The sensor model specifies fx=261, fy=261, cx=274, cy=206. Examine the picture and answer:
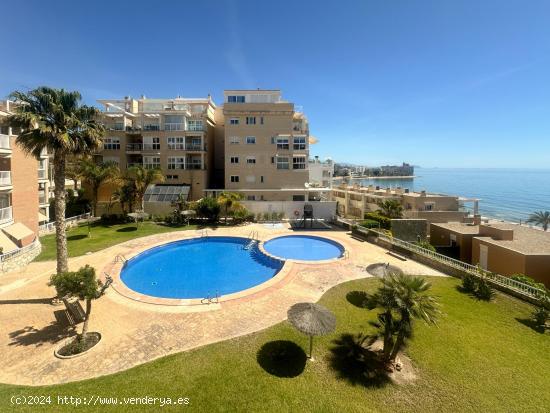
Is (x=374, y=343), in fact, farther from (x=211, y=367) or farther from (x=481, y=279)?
(x=481, y=279)

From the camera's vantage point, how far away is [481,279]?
16.1m

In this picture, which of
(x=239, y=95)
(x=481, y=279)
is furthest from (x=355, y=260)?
(x=239, y=95)

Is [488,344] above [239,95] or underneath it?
underneath

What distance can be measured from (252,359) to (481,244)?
22.1 m

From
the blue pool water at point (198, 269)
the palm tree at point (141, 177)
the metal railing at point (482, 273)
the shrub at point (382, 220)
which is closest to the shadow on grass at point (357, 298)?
the blue pool water at point (198, 269)

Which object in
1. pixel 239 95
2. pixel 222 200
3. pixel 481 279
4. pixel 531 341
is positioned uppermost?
pixel 239 95

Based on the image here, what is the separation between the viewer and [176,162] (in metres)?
41.2

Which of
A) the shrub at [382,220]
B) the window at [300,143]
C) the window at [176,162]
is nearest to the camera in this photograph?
the shrub at [382,220]

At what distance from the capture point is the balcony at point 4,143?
66.3ft

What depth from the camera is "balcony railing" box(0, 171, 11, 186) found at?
20523 mm

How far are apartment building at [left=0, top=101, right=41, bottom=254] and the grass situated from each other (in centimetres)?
1716

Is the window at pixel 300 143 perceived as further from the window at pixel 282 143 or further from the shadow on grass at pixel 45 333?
the shadow on grass at pixel 45 333

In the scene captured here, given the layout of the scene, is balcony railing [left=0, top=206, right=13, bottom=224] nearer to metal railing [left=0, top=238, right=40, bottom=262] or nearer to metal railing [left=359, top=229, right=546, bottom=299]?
metal railing [left=0, top=238, right=40, bottom=262]

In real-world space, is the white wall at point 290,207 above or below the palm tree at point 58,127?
below
